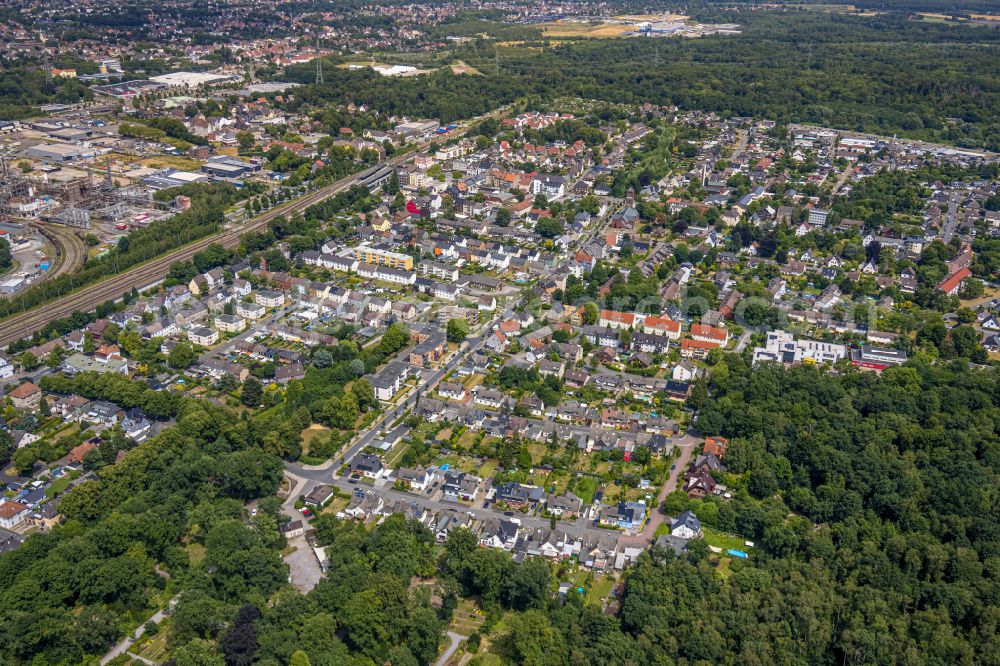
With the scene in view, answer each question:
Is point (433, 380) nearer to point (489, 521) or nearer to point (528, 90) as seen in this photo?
point (489, 521)

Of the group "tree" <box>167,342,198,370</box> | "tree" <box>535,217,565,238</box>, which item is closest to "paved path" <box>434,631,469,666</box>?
"tree" <box>167,342,198,370</box>

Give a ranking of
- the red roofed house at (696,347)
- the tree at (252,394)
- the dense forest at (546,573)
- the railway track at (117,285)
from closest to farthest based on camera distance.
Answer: the dense forest at (546,573) → the tree at (252,394) → the red roofed house at (696,347) → the railway track at (117,285)

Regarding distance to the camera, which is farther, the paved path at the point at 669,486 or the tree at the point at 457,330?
the tree at the point at 457,330

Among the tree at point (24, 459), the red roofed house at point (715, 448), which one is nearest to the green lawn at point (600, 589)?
the red roofed house at point (715, 448)

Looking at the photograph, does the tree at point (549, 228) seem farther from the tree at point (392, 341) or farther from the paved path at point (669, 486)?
the paved path at point (669, 486)

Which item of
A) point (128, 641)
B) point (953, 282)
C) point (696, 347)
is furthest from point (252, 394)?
point (953, 282)

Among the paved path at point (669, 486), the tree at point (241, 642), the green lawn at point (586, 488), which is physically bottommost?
the paved path at point (669, 486)

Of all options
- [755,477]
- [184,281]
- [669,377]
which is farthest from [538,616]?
[184,281]
